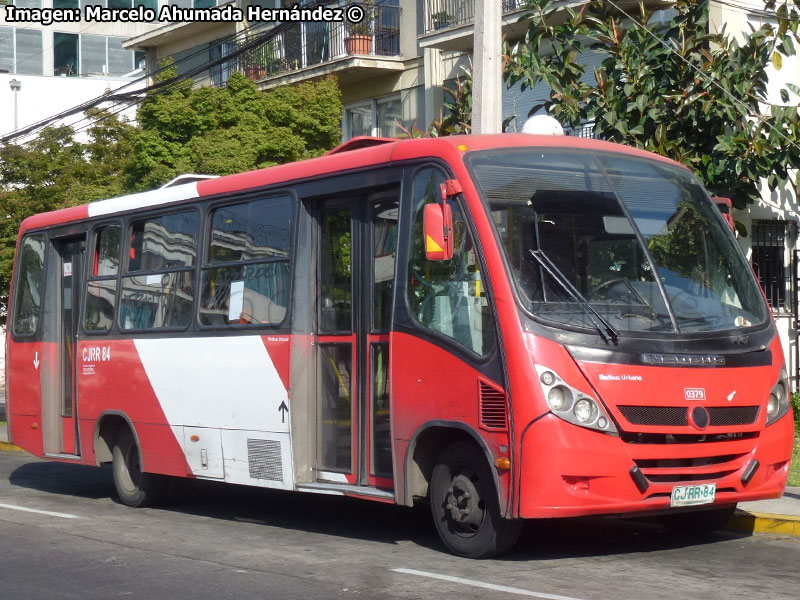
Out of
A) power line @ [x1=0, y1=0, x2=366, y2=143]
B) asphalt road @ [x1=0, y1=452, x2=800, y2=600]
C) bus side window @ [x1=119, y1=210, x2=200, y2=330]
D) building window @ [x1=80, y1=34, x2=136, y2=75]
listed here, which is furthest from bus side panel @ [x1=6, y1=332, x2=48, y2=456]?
building window @ [x1=80, y1=34, x2=136, y2=75]

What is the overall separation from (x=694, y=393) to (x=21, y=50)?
5460 cm

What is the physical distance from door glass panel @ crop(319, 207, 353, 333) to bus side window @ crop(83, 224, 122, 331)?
3.55m

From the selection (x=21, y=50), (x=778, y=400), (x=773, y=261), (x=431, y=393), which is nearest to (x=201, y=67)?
(x=773, y=261)

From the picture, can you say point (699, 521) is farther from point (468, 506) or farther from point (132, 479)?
point (132, 479)

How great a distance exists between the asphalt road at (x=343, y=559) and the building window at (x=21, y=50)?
161ft

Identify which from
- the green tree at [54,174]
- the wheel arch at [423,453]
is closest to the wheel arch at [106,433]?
the wheel arch at [423,453]

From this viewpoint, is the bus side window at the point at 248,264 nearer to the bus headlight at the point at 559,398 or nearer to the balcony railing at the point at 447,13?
the bus headlight at the point at 559,398

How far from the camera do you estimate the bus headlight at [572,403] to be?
Result: 784cm

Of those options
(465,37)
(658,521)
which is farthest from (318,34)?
(658,521)

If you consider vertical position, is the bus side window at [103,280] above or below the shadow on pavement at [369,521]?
above

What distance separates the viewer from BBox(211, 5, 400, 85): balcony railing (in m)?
25.2

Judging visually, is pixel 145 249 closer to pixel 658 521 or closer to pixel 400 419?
pixel 400 419

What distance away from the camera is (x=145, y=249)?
12359 mm

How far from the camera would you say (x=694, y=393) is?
813 centimetres
